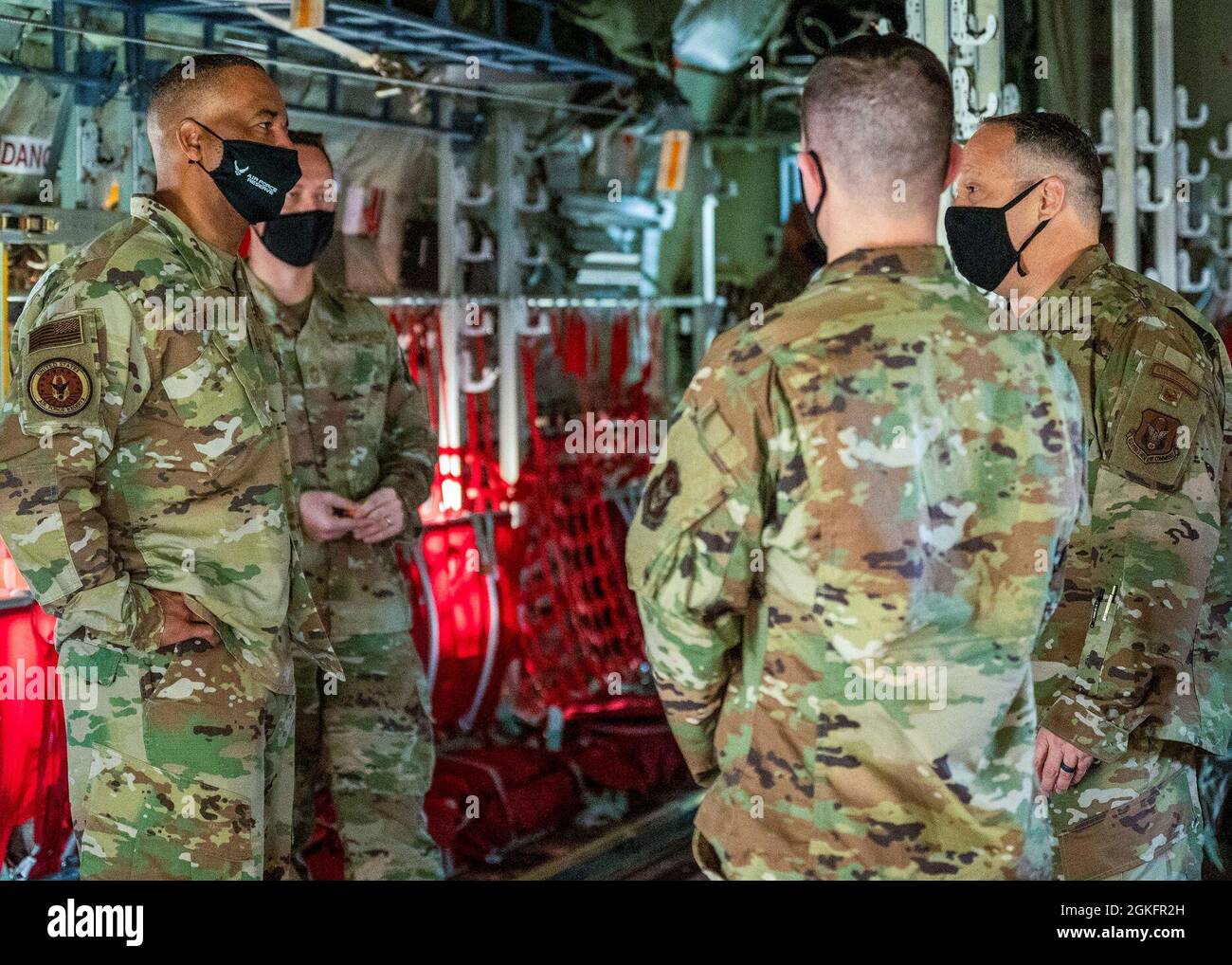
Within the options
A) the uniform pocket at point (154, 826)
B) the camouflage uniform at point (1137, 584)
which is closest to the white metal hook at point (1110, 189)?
the camouflage uniform at point (1137, 584)

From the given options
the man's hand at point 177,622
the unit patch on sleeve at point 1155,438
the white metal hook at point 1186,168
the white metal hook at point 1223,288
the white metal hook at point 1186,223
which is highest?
the white metal hook at point 1186,168

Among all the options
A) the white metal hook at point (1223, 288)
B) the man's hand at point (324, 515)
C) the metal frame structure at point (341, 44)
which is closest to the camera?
the man's hand at point (324, 515)

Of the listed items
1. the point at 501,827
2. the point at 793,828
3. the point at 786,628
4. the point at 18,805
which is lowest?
the point at 501,827

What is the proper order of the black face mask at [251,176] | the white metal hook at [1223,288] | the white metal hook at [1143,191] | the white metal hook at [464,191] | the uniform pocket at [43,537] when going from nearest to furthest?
1. the uniform pocket at [43,537]
2. the black face mask at [251,176]
3. the white metal hook at [1143,191]
4. the white metal hook at [1223,288]
5. the white metal hook at [464,191]

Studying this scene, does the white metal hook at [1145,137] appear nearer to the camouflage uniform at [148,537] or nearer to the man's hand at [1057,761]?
the man's hand at [1057,761]

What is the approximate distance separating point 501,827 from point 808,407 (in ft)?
11.1

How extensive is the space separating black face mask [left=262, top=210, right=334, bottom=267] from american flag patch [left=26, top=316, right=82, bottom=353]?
1.09 m

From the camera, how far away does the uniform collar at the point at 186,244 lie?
291cm

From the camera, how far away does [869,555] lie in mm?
2025

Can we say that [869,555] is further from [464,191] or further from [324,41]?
[464,191]

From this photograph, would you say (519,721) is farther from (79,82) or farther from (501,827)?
(79,82)

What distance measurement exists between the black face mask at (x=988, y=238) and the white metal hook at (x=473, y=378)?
3.41 meters

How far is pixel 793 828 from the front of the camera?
2072 millimetres
